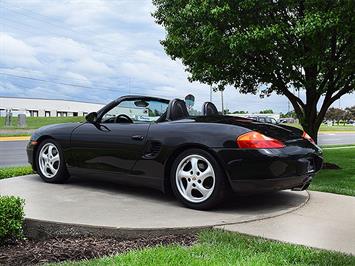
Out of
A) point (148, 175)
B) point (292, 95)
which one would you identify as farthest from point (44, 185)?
point (292, 95)

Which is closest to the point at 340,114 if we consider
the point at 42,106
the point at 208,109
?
the point at 42,106

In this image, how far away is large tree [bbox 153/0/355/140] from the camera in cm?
823

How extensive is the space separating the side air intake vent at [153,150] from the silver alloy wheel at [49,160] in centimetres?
172

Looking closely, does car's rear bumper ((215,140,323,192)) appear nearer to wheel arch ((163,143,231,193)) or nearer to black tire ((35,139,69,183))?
wheel arch ((163,143,231,193))

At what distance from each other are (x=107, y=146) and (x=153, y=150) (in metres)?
0.74

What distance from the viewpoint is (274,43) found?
885cm

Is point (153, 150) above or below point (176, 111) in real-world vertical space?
below

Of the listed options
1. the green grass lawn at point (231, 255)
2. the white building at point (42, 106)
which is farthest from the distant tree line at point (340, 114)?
the green grass lawn at point (231, 255)

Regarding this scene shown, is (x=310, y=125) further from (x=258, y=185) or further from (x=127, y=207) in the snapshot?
(x=127, y=207)

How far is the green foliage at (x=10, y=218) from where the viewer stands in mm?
3963

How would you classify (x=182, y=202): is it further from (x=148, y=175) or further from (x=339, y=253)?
(x=339, y=253)

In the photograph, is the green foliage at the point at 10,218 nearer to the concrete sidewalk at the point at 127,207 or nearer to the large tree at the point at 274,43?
the concrete sidewalk at the point at 127,207

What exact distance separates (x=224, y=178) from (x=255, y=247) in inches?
45.8

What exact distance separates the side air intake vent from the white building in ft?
217
